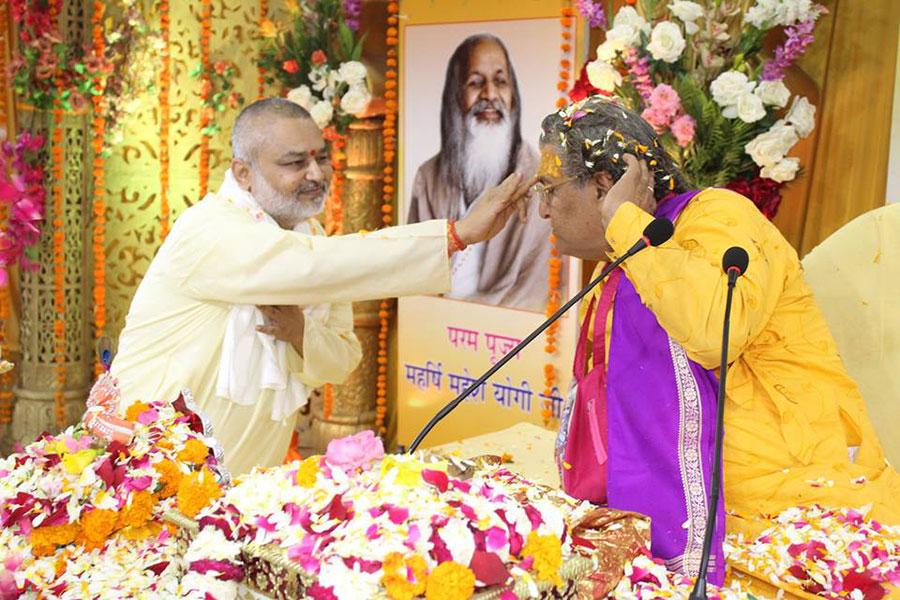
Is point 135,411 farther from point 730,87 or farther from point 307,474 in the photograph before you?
point 730,87

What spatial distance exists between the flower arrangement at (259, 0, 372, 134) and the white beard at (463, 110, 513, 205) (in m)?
0.62

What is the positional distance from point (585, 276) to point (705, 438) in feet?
10.1

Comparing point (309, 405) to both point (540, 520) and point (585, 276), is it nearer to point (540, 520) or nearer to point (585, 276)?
point (585, 276)

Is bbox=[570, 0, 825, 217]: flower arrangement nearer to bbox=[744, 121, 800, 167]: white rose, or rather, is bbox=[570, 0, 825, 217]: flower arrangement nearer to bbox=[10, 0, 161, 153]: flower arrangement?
bbox=[744, 121, 800, 167]: white rose

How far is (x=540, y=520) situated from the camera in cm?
159

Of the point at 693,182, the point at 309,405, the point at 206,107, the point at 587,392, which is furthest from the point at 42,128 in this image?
the point at 587,392

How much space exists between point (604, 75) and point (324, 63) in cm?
212

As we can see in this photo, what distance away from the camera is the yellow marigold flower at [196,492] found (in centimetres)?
184

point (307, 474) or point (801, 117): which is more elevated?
point (801, 117)

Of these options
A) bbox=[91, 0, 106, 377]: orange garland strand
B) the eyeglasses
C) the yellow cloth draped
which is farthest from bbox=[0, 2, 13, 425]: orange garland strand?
the yellow cloth draped

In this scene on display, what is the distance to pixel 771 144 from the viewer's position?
3.99 meters

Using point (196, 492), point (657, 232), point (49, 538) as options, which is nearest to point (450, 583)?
point (196, 492)

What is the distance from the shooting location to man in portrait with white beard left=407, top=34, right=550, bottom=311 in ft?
18.4

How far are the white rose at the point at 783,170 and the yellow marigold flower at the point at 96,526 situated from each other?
2858 mm
